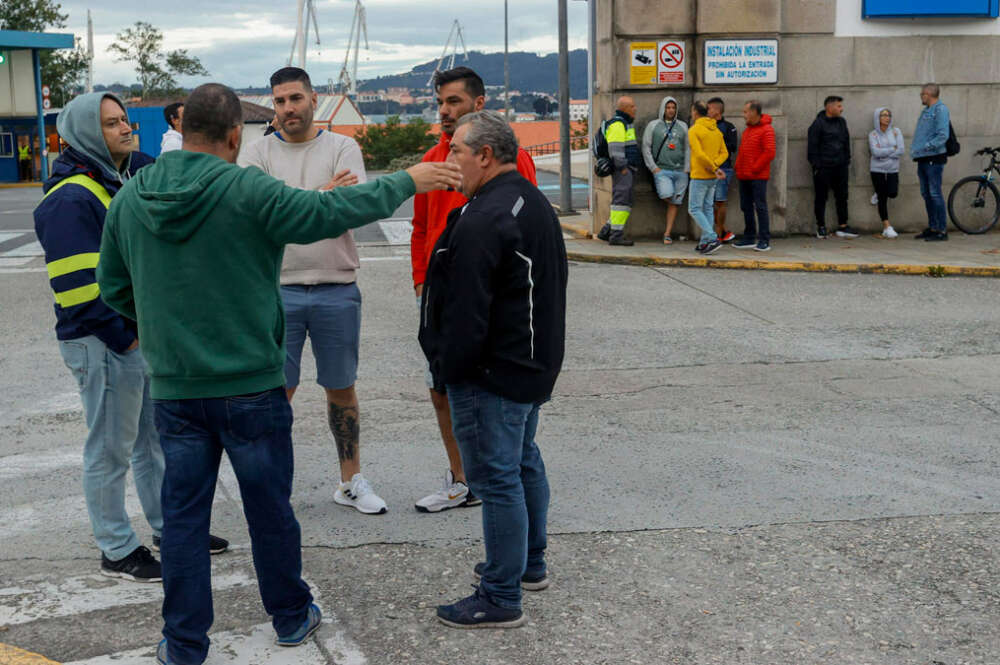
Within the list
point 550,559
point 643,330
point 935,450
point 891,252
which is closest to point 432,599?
point 550,559

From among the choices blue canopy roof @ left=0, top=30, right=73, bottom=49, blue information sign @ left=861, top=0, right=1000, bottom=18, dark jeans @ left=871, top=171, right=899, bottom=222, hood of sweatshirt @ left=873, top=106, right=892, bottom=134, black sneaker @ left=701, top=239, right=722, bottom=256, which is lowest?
black sneaker @ left=701, top=239, right=722, bottom=256

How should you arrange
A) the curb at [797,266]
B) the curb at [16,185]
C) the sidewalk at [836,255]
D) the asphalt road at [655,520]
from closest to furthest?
1. the asphalt road at [655,520]
2. the curb at [797,266]
3. the sidewalk at [836,255]
4. the curb at [16,185]

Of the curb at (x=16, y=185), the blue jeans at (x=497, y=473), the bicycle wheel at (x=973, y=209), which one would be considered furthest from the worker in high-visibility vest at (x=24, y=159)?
the blue jeans at (x=497, y=473)

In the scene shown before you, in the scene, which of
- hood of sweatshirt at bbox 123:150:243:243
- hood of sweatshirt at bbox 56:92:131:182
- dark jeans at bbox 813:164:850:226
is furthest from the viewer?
dark jeans at bbox 813:164:850:226

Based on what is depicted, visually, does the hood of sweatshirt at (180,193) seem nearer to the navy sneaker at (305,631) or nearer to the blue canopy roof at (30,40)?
the navy sneaker at (305,631)

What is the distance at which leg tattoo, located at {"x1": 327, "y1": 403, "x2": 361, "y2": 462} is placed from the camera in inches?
205

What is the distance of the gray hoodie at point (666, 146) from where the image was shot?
14203mm

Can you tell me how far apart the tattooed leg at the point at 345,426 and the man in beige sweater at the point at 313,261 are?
0.08m

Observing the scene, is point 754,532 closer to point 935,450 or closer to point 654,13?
point 935,450

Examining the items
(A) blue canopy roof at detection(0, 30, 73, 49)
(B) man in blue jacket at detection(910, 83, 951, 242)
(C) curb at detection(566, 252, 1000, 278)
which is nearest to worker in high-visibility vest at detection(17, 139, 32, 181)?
(A) blue canopy roof at detection(0, 30, 73, 49)

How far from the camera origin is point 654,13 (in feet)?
47.6

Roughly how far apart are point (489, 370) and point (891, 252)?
11.1m

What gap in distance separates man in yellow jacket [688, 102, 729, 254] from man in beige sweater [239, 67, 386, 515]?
9.12m

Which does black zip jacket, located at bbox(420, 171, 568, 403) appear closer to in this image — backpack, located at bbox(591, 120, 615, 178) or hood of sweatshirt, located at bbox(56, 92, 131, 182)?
hood of sweatshirt, located at bbox(56, 92, 131, 182)
